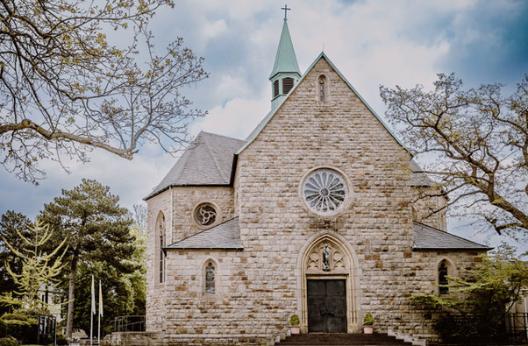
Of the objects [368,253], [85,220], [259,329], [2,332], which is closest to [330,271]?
[368,253]

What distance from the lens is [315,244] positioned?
78.3 feet

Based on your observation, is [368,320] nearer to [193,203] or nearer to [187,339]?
[187,339]

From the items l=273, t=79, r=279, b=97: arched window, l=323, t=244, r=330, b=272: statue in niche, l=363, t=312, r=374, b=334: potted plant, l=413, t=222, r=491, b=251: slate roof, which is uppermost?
l=273, t=79, r=279, b=97: arched window

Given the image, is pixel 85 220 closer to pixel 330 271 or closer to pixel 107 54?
pixel 330 271

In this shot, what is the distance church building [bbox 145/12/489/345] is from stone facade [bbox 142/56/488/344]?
0.13 feet

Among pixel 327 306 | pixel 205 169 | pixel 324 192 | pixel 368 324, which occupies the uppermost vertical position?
pixel 205 169

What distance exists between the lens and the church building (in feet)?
74.4

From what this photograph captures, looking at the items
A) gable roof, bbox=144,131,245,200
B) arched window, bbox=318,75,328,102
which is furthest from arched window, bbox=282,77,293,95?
arched window, bbox=318,75,328,102

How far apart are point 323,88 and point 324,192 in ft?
14.4

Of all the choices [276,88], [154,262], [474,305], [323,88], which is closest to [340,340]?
[474,305]

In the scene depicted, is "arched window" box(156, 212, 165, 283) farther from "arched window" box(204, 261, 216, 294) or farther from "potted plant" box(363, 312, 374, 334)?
"potted plant" box(363, 312, 374, 334)

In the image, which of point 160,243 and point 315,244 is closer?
point 315,244

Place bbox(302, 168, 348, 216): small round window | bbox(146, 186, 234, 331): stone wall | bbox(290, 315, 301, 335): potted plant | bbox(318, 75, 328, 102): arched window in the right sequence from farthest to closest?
bbox(146, 186, 234, 331): stone wall, bbox(318, 75, 328, 102): arched window, bbox(302, 168, 348, 216): small round window, bbox(290, 315, 301, 335): potted plant

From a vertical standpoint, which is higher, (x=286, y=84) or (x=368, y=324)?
(x=286, y=84)
